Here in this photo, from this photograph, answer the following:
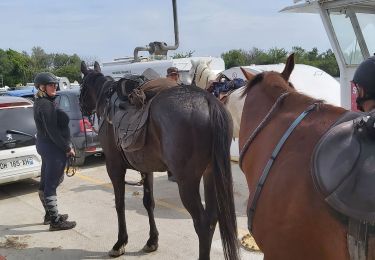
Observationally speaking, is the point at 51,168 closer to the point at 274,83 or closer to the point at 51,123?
the point at 51,123

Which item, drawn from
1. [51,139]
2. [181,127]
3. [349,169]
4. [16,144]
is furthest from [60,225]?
[349,169]

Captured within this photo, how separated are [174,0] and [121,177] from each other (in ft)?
43.2

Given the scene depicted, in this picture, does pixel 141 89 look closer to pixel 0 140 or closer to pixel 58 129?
pixel 58 129

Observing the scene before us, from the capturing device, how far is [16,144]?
6957mm

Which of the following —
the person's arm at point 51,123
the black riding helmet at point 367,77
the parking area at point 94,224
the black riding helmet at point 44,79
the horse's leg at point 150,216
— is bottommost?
the parking area at point 94,224

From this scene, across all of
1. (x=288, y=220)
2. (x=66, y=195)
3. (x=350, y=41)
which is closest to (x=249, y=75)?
(x=288, y=220)

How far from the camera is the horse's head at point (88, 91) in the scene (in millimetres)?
5106

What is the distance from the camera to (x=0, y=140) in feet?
22.2

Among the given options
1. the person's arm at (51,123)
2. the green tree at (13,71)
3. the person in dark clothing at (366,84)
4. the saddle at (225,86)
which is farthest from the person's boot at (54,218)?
the green tree at (13,71)

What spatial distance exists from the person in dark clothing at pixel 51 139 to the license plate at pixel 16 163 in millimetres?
1838

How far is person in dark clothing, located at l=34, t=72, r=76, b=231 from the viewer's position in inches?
198

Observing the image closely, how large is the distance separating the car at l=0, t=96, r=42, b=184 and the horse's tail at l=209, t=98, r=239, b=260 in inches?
184

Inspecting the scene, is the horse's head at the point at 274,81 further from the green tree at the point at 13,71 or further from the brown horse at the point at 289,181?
the green tree at the point at 13,71

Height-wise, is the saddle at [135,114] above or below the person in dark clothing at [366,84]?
below
